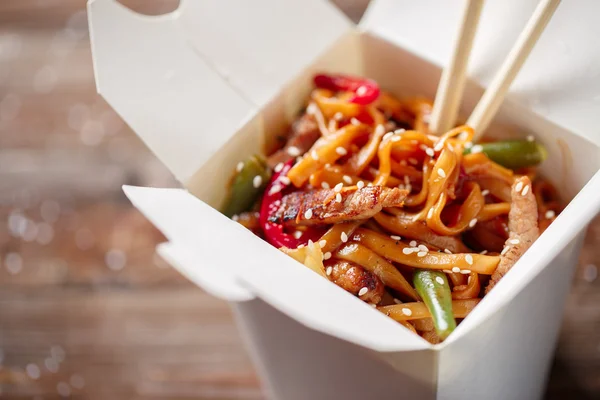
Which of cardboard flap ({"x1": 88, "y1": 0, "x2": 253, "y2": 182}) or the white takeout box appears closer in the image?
the white takeout box

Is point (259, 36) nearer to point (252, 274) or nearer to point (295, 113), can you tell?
point (295, 113)

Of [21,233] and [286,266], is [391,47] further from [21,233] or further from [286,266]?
[21,233]

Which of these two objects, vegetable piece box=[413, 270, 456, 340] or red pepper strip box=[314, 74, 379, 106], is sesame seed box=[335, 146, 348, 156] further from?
vegetable piece box=[413, 270, 456, 340]

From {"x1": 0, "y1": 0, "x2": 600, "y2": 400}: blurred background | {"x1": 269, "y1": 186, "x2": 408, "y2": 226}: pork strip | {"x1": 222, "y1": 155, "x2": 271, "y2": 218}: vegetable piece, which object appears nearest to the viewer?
{"x1": 269, "y1": 186, "x2": 408, "y2": 226}: pork strip

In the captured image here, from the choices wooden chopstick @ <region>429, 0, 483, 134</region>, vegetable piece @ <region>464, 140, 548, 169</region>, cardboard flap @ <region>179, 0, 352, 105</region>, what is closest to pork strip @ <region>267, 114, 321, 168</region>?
cardboard flap @ <region>179, 0, 352, 105</region>

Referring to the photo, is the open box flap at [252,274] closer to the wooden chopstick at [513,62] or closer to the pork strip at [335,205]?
the pork strip at [335,205]

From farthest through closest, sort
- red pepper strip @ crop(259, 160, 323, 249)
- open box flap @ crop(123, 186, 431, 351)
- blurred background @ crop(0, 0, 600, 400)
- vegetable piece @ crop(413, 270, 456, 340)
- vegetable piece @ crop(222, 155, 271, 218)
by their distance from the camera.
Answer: blurred background @ crop(0, 0, 600, 400)
vegetable piece @ crop(222, 155, 271, 218)
red pepper strip @ crop(259, 160, 323, 249)
vegetable piece @ crop(413, 270, 456, 340)
open box flap @ crop(123, 186, 431, 351)
